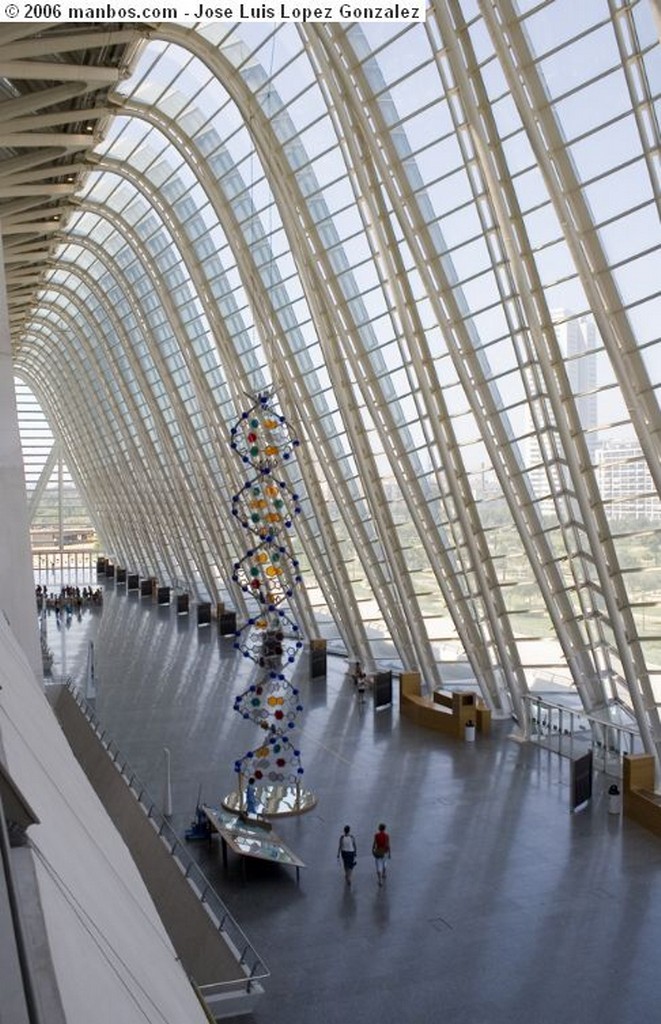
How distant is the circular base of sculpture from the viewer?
18.0 m

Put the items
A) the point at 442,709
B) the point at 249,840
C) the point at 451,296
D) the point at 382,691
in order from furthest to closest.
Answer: the point at 382,691 → the point at 442,709 → the point at 451,296 → the point at 249,840

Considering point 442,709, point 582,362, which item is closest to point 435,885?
point 582,362

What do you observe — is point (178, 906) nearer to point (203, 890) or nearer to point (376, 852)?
point (203, 890)

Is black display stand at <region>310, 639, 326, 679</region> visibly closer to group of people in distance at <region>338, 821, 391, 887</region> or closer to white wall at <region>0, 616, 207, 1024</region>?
group of people in distance at <region>338, 821, 391, 887</region>

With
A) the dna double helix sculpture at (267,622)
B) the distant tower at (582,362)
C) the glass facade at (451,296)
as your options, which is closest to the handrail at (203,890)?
the dna double helix sculpture at (267,622)

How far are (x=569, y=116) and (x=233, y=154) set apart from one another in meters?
13.7

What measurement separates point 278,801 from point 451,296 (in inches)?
414

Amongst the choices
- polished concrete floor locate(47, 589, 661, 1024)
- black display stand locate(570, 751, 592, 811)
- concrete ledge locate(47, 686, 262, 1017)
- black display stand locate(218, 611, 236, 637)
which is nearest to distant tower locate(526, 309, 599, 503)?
black display stand locate(570, 751, 592, 811)

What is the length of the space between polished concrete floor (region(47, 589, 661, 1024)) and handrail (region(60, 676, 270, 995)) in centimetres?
28

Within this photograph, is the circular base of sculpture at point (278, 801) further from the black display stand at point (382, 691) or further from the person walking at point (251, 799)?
the black display stand at point (382, 691)

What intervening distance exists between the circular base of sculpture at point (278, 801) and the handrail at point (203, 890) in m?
1.36

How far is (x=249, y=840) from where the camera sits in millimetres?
15656

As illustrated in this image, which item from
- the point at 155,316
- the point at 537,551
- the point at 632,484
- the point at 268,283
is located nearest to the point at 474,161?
the point at 632,484

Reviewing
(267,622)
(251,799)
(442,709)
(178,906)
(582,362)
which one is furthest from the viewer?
(442,709)
